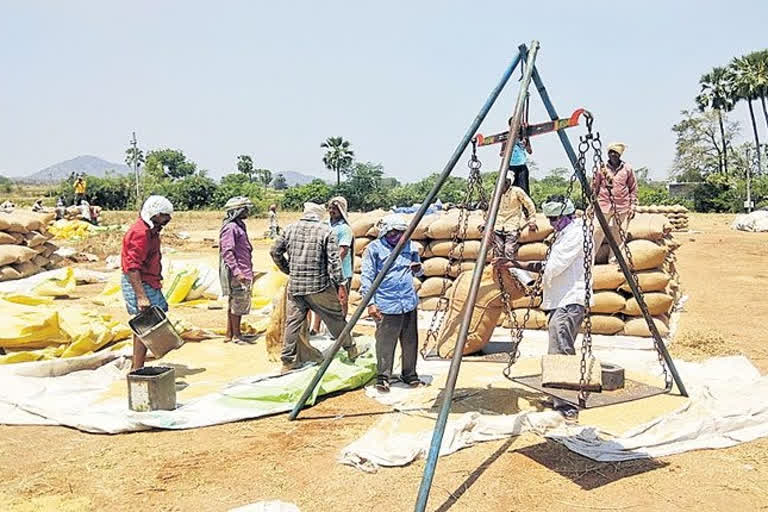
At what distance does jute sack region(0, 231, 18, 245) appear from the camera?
1102 cm

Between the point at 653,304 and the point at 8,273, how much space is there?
9835 millimetres

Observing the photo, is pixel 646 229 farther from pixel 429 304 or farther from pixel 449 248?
pixel 429 304

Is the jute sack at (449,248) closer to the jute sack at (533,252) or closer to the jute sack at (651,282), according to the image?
the jute sack at (533,252)

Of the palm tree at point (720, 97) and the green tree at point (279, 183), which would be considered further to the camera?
the green tree at point (279, 183)

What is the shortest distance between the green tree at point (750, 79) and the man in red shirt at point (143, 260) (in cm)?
3769

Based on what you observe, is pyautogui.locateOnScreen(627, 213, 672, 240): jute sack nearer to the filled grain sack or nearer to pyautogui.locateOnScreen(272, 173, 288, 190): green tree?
the filled grain sack

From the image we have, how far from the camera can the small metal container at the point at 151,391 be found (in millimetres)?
4548

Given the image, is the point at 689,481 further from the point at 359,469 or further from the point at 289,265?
the point at 289,265

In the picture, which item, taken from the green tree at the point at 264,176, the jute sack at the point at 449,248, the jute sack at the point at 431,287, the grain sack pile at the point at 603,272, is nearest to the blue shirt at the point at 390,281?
the grain sack pile at the point at 603,272

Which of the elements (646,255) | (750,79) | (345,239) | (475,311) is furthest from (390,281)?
(750,79)

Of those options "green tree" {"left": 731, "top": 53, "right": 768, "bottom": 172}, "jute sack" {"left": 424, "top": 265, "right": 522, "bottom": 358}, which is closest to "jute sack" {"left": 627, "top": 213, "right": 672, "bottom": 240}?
"jute sack" {"left": 424, "top": 265, "right": 522, "bottom": 358}

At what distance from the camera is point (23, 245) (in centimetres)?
1153

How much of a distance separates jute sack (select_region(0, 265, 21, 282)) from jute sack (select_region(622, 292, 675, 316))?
9505 millimetres

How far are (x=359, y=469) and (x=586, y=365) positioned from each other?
1.46 meters
